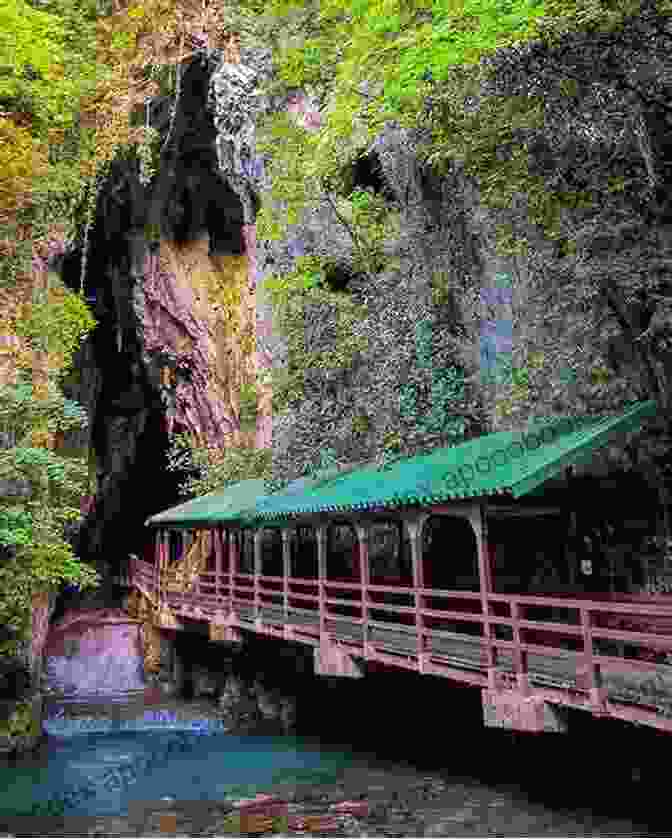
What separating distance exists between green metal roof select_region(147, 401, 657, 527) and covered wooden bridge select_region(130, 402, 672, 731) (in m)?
0.04

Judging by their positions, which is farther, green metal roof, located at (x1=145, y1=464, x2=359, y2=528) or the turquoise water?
green metal roof, located at (x1=145, y1=464, x2=359, y2=528)

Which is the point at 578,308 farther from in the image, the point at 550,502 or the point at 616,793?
the point at 616,793

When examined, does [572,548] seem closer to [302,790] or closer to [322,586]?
[322,586]

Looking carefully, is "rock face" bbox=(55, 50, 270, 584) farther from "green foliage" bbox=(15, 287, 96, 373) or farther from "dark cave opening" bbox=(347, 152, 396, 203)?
"green foliage" bbox=(15, 287, 96, 373)

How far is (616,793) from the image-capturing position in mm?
9609

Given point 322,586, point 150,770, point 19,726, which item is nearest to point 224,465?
point 19,726

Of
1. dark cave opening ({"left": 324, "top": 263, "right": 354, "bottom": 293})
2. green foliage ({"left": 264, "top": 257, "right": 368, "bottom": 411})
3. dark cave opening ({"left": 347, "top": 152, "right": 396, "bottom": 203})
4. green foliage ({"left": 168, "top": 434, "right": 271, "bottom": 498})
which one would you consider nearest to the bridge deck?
green foliage ({"left": 264, "top": 257, "right": 368, "bottom": 411})

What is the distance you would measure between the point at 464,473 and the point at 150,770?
879cm

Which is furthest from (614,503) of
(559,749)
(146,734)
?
(146,734)

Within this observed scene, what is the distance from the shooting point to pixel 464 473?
10320 millimetres

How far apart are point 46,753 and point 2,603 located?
14.1 feet

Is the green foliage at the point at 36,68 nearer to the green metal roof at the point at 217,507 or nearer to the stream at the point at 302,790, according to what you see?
the green metal roof at the point at 217,507

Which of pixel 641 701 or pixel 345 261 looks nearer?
pixel 641 701

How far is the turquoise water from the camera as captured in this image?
38.3 feet
